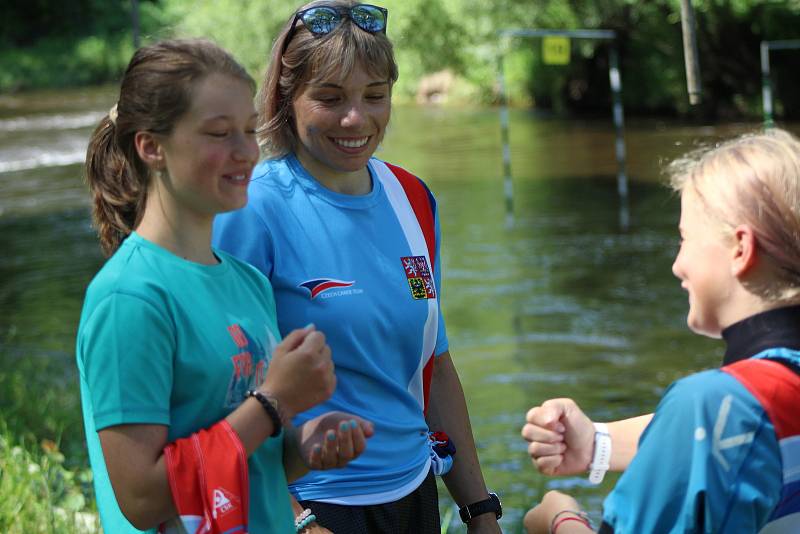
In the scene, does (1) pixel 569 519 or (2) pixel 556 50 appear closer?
(1) pixel 569 519

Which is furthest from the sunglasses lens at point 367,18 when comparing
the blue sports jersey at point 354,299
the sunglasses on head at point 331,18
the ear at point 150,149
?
the ear at point 150,149

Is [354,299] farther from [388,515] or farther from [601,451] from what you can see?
[601,451]

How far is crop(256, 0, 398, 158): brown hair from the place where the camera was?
2.49 meters

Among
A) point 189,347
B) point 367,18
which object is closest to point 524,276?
point 367,18

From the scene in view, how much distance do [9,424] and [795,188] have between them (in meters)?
5.08

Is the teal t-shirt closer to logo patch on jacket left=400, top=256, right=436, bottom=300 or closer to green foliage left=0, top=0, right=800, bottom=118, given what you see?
logo patch on jacket left=400, top=256, right=436, bottom=300

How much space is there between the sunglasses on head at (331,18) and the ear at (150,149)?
67cm

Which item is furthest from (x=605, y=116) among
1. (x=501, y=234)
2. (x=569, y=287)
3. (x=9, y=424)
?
(x=9, y=424)

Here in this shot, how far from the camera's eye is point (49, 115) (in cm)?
3506

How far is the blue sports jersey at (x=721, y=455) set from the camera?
5.48 feet

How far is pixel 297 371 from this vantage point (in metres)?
1.85

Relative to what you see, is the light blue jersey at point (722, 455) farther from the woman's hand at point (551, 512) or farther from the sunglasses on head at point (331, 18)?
the sunglasses on head at point (331, 18)

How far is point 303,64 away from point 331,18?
12cm

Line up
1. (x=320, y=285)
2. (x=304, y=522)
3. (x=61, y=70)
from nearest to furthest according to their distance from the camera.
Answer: (x=304, y=522), (x=320, y=285), (x=61, y=70)
